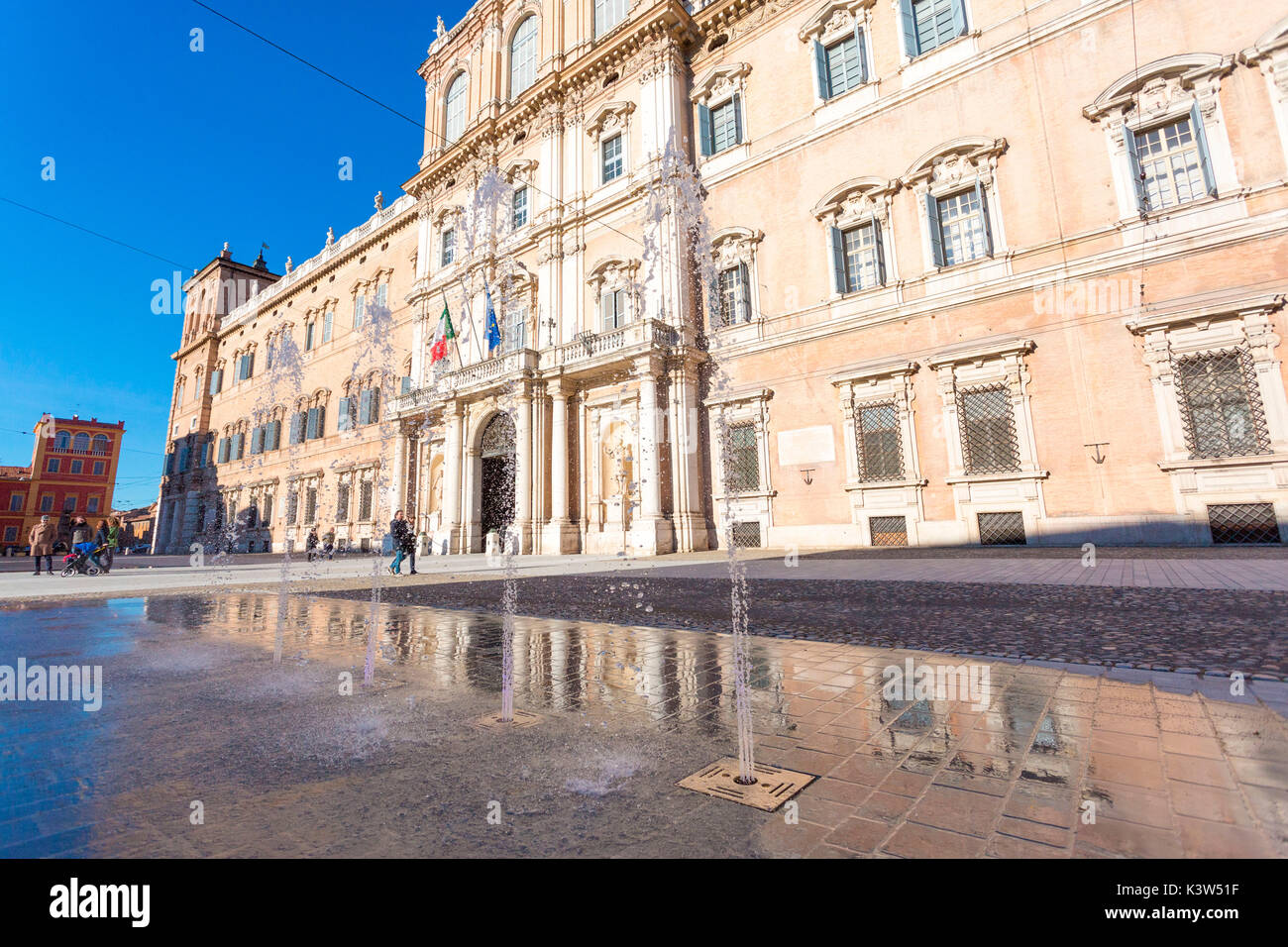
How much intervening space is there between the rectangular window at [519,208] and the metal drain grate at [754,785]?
24607 mm

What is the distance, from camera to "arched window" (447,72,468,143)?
26984 millimetres

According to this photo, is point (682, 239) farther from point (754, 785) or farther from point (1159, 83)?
point (754, 785)

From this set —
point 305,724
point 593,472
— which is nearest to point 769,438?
point 593,472

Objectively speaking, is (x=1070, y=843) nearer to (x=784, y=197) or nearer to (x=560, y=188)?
(x=784, y=197)

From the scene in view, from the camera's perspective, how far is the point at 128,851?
1510 mm

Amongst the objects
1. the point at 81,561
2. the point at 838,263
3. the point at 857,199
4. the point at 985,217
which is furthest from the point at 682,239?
the point at 81,561

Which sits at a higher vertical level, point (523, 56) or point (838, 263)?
point (523, 56)

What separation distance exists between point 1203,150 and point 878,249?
20.3ft

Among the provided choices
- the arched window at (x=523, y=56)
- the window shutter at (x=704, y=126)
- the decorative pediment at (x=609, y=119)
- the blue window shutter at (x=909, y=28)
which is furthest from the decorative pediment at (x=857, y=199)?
the arched window at (x=523, y=56)

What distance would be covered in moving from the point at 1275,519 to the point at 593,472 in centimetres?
1583

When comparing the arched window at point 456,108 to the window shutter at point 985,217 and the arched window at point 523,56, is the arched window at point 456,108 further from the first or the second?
the window shutter at point 985,217

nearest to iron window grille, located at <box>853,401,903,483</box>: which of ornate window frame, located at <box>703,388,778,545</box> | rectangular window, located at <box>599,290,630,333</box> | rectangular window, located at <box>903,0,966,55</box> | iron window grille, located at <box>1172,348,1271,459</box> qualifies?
ornate window frame, located at <box>703,388,778,545</box>

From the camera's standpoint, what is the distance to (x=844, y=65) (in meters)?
16.3

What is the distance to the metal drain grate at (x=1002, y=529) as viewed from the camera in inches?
488
